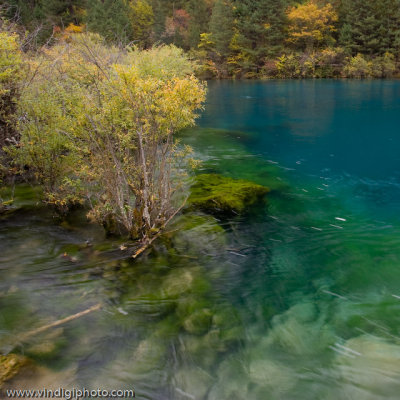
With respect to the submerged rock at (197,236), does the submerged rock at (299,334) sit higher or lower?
lower

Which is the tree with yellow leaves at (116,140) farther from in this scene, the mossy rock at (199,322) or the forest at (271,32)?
the forest at (271,32)

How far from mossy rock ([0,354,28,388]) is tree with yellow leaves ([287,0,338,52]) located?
76.3 metres

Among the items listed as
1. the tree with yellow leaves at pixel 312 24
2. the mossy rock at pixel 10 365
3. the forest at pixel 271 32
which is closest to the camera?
the mossy rock at pixel 10 365

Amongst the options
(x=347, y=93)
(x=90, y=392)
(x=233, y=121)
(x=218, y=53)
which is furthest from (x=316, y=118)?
(x=218, y=53)

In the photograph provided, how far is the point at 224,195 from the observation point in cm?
1229

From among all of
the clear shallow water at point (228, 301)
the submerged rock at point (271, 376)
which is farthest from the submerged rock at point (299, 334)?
the submerged rock at point (271, 376)

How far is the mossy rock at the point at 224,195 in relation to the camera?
11703 mm

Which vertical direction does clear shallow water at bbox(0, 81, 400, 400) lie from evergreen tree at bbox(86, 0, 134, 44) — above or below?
below

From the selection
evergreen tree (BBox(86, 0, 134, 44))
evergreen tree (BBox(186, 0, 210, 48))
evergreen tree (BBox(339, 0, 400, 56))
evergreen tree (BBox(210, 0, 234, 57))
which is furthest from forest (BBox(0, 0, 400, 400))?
evergreen tree (BBox(186, 0, 210, 48))

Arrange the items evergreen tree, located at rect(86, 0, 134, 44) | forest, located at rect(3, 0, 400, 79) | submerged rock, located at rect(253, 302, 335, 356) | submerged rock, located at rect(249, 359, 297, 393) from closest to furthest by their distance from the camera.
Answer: submerged rock, located at rect(249, 359, 297, 393) < submerged rock, located at rect(253, 302, 335, 356) < forest, located at rect(3, 0, 400, 79) < evergreen tree, located at rect(86, 0, 134, 44)

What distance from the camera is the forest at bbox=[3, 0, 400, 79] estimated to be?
207ft

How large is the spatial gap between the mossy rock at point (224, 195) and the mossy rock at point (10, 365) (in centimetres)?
717

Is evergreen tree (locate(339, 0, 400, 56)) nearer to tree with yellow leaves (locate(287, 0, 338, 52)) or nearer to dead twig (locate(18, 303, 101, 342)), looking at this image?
tree with yellow leaves (locate(287, 0, 338, 52))

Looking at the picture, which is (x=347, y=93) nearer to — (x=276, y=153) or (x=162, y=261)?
(x=276, y=153)
